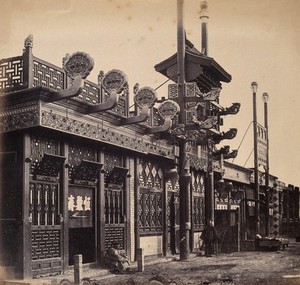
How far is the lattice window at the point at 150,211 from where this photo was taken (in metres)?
17.9

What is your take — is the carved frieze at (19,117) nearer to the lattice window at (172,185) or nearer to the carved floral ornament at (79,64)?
the carved floral ornament at (79,64)

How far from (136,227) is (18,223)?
5978 millimetres

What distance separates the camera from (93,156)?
49.8 ft

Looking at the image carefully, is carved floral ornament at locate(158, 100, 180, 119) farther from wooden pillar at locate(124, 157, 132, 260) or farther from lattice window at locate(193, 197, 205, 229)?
lattice window at locate(193, 197, 205, 229)

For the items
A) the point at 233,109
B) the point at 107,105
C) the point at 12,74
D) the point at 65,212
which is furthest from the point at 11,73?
the point at 233,109

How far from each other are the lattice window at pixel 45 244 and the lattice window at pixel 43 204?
0.22 metres

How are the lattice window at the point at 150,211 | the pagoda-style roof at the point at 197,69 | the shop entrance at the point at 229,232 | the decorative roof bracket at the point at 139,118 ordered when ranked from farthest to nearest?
the pagoda-style roof at the point at 197,69
the shop entrance at the point at 229,232
the lattice window at the point at 150,211
the decorative roof bracket at the point at 139,118

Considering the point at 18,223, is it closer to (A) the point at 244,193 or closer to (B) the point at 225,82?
(B) the point at 225,82

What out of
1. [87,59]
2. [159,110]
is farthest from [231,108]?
[87,59]

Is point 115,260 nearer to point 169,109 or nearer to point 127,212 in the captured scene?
point 127,212

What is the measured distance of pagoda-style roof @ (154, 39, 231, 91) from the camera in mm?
21641

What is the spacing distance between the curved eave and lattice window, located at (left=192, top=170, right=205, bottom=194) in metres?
4.20

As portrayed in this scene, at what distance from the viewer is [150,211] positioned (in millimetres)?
18484

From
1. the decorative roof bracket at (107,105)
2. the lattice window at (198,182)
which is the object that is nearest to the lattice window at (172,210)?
the lattice window at (198,182)
